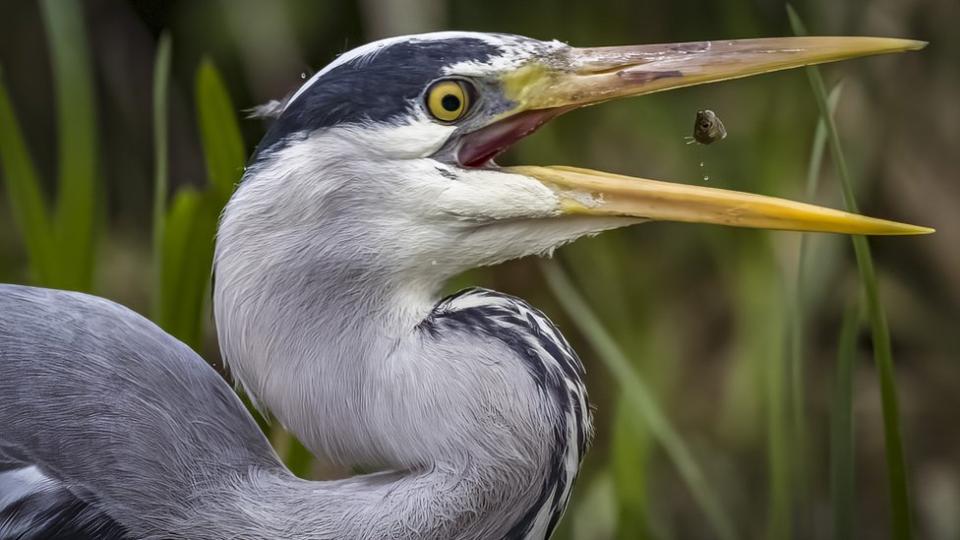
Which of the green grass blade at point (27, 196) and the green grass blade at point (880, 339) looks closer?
A: the green grass blade at point (880, 339)

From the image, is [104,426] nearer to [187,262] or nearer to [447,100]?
[447,100]

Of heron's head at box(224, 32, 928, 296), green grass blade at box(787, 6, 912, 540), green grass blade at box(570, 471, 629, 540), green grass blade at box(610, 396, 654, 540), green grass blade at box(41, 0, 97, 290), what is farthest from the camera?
green grass blade at box(570, 471, 629, 540)

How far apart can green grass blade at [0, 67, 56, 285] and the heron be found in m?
0.72

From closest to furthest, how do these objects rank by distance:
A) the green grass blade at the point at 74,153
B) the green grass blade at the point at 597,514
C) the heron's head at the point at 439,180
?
the heron's head at the point at 439,180
the green grass blade at the point at 74,153
the green grass blade at the point at 597,514

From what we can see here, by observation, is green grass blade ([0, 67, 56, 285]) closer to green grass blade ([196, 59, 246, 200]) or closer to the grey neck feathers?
green grass blade ([196, 59, 246, 200])

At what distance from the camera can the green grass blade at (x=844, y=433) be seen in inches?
68.2

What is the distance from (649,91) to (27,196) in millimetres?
1145

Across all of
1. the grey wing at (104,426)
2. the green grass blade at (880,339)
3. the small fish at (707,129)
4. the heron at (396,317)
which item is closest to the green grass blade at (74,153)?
the grey wing at (104,426)

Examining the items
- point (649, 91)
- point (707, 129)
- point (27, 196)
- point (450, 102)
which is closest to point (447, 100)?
point (450, 102)

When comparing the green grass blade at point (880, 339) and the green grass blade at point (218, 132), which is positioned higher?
the green grass blade at point (218, 132)

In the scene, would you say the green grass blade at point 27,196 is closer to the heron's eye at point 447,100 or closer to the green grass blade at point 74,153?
the green grass blade at point 74,153

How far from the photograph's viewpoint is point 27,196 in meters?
2.13

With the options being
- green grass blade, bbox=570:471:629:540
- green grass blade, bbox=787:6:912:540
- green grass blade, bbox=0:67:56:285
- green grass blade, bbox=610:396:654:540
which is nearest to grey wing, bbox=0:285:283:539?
green grass blade, bbox=0:67:56:285

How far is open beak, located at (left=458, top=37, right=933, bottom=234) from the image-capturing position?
1414 mm
